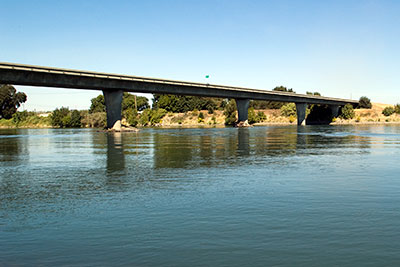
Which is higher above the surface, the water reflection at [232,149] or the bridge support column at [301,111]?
the bridge support column at [301,111]

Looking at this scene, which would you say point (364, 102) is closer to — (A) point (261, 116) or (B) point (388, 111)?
(B) point (388, 111)

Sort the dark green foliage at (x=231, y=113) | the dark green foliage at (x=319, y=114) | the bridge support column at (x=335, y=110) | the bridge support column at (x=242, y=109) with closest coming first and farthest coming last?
1. the bridge support column at (x=242, y=109)
2. the bridge support column at (x=335, y=110)
3. the dark green foliage at (x=319, y=114)
4. the dark green foliage at (x=231, y=113)

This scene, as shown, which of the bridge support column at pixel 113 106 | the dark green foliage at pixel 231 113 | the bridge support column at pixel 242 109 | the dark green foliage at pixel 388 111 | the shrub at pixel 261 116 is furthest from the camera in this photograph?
the shrub at pixel 261 116

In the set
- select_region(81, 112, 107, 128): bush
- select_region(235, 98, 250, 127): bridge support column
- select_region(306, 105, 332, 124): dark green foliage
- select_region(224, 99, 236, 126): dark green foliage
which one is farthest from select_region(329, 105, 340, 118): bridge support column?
select_region(81, 112, 107, 128): bush

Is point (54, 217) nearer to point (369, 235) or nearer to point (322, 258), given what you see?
point (322, 258)

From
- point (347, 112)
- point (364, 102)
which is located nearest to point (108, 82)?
point (347, 112)

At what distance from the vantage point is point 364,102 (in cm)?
18250

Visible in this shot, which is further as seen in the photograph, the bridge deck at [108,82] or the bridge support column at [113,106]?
the bridge support column at [113,106]

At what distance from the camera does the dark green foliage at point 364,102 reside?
181587 mm

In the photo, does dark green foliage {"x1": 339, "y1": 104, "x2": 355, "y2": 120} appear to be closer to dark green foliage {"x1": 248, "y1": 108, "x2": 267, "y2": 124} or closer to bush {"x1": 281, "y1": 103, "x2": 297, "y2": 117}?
bush {"x1": 281, "y1": 103, "x2": 297, "y2": 117}

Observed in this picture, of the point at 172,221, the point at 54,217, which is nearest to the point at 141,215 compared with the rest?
the point at 172,221

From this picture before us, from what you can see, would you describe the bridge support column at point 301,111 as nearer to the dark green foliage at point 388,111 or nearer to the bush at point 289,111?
the bush at point 289,111

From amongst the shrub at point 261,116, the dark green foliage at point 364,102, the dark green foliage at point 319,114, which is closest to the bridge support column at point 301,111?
the dark green foliage at point 319,114

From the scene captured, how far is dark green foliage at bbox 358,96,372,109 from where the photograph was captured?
182m
